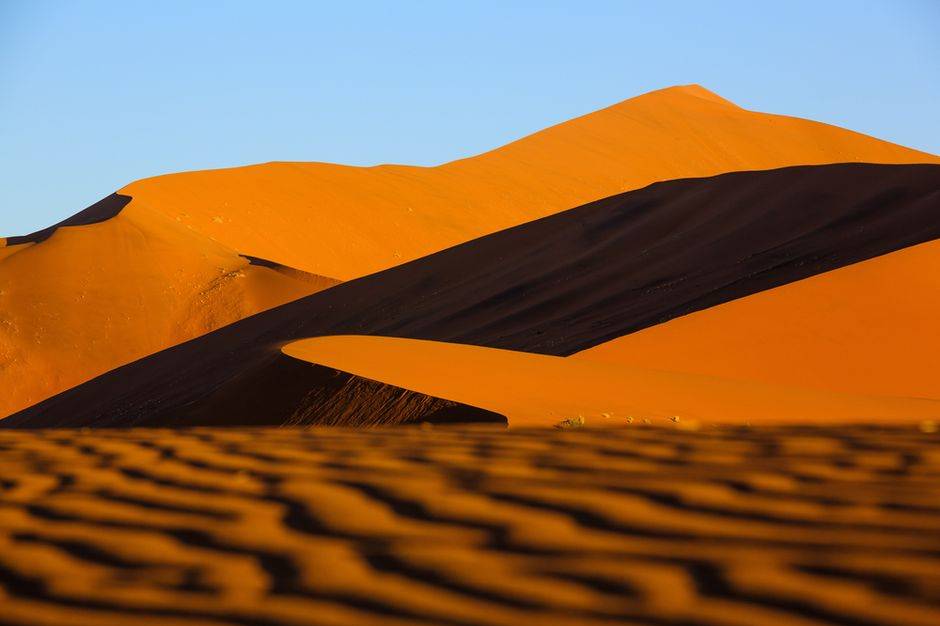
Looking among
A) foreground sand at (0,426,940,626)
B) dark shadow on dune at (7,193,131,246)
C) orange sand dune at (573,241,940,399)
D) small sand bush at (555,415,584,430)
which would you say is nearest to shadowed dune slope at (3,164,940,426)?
orange sand dune at (573,241,940,399)

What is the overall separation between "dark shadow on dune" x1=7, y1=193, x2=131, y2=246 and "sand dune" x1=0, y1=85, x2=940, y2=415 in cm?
25

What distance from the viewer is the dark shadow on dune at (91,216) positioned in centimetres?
5747

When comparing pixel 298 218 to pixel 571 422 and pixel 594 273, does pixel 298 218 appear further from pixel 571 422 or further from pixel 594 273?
pixel 571 422

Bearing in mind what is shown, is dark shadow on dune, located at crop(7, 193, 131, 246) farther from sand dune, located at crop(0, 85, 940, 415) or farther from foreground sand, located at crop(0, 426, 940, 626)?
foreground sand, located at crop(0, 426, 940, 626)

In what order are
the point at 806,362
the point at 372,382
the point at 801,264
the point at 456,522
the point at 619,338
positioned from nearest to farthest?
the point at 456,522, the point at 372,382, the point at 806,362, the point at 619,338, the point at 801,264

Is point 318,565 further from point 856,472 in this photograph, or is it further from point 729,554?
point 856,472

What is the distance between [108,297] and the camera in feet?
157

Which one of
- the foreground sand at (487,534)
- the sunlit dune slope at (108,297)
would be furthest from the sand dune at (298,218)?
the foreground sand at (487,534)

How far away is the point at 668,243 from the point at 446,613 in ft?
91.0

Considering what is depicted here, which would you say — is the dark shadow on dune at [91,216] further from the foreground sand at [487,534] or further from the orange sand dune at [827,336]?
the foreground sand at [487,534]

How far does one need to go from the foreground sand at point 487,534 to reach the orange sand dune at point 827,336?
12.0 m

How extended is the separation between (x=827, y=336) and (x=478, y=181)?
2415 inches

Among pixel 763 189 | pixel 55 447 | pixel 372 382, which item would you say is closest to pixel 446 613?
pixel 55 447

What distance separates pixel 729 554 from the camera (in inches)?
158
